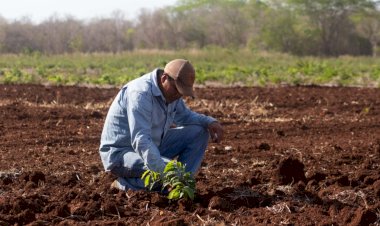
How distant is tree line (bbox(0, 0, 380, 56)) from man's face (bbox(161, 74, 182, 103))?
135 feet

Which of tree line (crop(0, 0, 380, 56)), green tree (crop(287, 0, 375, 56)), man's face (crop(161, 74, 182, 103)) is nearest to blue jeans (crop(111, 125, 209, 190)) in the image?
man's face (crop(161, 74, 182, 103))

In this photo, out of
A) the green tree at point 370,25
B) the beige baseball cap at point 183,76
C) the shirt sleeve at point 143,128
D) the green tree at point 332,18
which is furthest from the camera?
the green tree at point 370,25

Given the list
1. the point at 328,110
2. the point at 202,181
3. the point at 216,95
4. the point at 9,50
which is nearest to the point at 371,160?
the point at 202,181

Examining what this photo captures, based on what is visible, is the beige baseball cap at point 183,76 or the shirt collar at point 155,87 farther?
the shirt collar at point 155,87

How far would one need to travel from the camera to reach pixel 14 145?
1044 centimetres

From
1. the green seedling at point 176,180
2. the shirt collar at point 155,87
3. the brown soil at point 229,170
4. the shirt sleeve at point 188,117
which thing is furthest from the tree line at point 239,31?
the green seedling at point 176,180

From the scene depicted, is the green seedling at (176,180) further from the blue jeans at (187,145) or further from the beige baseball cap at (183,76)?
the blue jeans at (187,145)

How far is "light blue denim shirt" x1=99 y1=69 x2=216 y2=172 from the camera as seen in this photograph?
254 inches

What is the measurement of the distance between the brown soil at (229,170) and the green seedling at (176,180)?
0.10 m

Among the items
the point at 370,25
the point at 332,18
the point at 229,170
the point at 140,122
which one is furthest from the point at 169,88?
the point at 370,25

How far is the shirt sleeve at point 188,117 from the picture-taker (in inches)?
292

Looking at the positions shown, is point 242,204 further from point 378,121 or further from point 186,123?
point 378,121

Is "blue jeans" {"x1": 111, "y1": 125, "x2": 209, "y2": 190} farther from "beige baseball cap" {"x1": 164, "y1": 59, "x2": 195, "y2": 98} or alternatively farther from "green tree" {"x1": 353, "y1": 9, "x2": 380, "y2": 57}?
"green tree" {"x1": 353, "y1": 9, "x2": 380, "y2": 57}

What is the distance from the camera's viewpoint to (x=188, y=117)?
7.48 m
